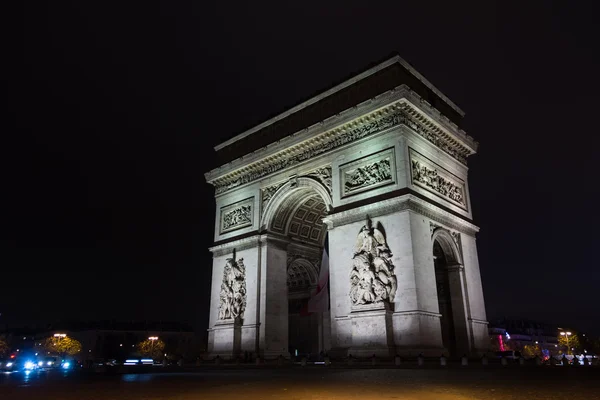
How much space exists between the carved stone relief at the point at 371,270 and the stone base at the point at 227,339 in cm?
721

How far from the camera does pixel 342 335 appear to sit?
672 inches

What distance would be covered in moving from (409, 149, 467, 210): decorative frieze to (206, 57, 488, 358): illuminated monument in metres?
0.08

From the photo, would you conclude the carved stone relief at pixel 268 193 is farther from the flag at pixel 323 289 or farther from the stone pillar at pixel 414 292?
the stone pillar at pixel 414 292

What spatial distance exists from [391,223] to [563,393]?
1059 centimetres

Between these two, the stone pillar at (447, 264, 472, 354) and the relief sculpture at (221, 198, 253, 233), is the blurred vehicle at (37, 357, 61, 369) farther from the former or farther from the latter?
the stone pillar at (447, 264, 472, 354)

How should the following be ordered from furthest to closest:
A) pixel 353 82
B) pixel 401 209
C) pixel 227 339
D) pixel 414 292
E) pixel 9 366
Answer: pixel 9 366, pixel 227 339, pixel 353 82, pixel 401 209, pixel 414 292

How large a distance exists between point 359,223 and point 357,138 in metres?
3.85

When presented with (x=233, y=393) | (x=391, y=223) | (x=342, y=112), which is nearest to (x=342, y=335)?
(x=391, y=223)

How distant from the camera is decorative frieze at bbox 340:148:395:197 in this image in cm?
1777

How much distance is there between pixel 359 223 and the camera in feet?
59.1

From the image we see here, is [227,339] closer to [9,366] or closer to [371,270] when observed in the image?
[371,270]

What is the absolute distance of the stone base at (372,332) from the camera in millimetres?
15289

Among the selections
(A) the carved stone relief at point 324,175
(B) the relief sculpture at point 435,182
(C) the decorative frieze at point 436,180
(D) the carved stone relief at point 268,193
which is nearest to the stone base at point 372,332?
(C) the decorative frieze at point 436,180

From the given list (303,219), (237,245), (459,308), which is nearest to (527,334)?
(303,219)
